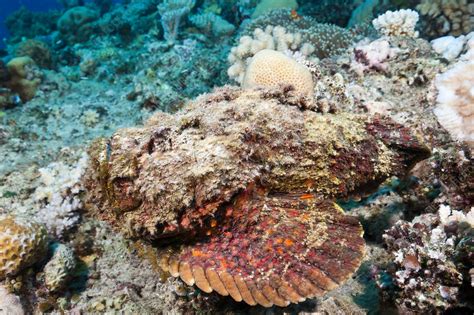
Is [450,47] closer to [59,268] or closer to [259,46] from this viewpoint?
[259,46]

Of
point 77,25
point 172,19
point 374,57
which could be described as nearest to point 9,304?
point 374,57

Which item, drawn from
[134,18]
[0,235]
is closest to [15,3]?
[134,18]

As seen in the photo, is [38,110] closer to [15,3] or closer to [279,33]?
[279,33]

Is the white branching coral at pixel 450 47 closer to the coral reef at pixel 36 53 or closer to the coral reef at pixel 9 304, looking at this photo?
the coral reef at pixel 9 304

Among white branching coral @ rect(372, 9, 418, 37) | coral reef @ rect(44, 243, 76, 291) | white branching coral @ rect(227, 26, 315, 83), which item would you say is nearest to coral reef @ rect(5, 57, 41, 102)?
white branching coral @ rect(227, 26, 315, 83)

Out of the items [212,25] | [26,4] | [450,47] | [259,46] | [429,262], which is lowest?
[26,4]

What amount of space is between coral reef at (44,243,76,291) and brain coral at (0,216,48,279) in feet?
0.46

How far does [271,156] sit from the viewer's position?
2867 mm

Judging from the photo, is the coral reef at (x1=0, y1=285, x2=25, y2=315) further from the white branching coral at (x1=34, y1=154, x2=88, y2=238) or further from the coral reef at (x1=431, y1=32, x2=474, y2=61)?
the coral reef at (x1=431, y1=32, x2=474, y2=61)

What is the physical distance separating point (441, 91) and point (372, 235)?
5.87 feet

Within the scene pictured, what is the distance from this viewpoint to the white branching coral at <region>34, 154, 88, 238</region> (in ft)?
13.4

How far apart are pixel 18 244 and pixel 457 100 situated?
463cm

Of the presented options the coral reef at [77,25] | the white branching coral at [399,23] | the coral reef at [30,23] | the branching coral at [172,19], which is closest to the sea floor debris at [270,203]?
the white branching coral at [399,23]

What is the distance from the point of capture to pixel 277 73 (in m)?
4.55
